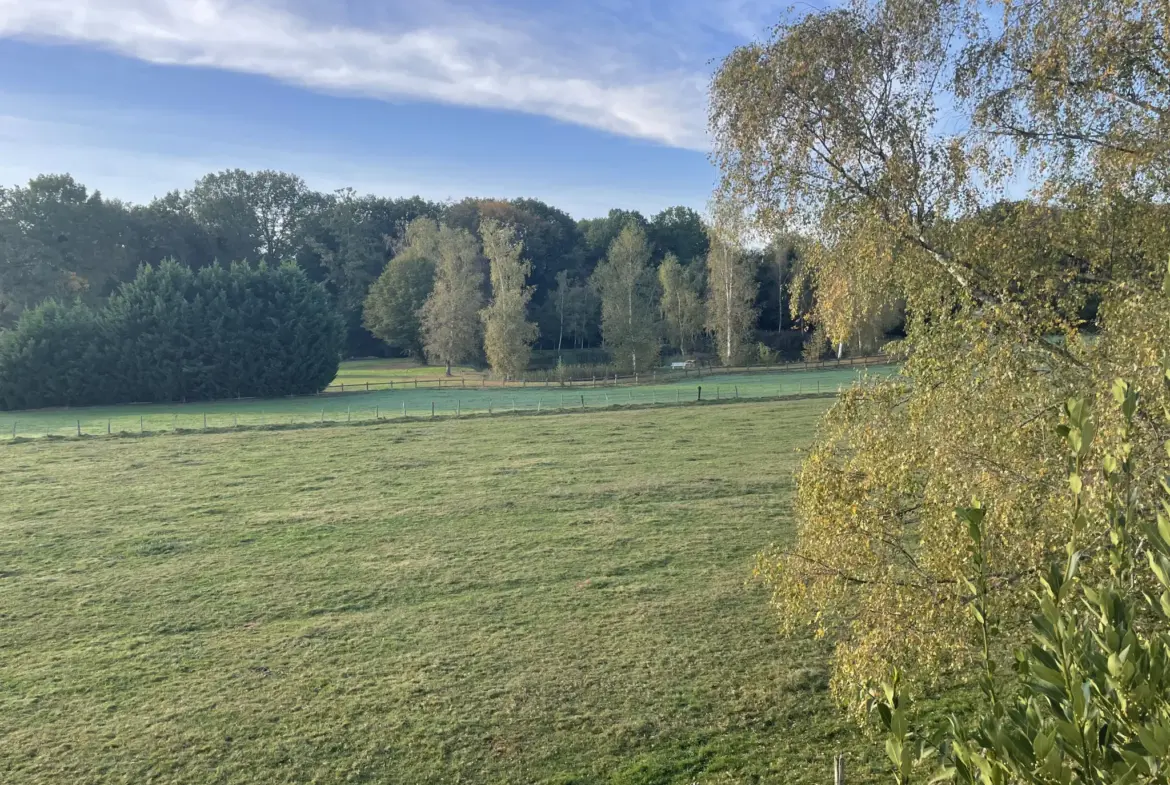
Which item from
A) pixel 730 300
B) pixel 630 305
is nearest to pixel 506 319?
pixel 630 305

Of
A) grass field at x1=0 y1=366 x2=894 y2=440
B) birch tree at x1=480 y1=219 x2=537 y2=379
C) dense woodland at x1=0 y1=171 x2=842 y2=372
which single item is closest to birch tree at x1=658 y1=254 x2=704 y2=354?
dense woodland at x1=0 y1=171 x2=842 y2=372

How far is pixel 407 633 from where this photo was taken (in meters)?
13.4

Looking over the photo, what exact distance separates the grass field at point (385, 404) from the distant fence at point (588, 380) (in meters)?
1.27

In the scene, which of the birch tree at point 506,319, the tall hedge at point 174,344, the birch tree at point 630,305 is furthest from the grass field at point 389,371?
the birch tree at point 630,305

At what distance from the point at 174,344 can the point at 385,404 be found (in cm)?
1625

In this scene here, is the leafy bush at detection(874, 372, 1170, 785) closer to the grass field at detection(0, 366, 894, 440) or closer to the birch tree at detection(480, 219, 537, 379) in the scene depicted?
the grass field at detection(0, 366, 894, 440)

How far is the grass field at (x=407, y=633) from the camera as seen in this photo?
9617 millimetres

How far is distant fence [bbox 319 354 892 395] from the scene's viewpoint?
6028 centimetres

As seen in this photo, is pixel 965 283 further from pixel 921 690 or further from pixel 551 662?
pixel 551 662

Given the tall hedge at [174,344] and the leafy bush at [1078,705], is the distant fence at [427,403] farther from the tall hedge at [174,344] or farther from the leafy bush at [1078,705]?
the leafy bush at [1078,705]

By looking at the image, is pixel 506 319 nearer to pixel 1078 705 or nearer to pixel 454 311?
pixel 454 311

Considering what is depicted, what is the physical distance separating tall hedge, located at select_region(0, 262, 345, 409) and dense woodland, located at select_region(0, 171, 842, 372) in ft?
17.4

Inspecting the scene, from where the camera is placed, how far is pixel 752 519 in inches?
786

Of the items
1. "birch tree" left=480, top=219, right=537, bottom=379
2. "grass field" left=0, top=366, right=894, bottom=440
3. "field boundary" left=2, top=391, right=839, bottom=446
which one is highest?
"birch tree" left=480, top=219, right=537, bottom=379
